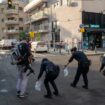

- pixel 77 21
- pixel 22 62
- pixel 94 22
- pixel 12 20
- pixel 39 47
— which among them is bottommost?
pixel 39 47

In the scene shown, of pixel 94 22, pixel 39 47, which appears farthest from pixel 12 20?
pixel 39 47

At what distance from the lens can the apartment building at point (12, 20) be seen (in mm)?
91419

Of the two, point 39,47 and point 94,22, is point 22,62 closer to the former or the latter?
point 39,47

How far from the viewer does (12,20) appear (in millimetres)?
91562

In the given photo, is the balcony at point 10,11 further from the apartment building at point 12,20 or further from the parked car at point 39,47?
the parked car at point 39,47

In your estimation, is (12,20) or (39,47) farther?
(12,20)

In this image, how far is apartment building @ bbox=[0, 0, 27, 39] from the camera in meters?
91.4

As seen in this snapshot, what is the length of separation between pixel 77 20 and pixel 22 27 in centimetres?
4697

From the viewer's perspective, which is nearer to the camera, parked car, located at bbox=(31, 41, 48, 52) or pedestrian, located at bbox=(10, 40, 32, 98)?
pedestrian, located at bbox=(10, 40, 32, 98)

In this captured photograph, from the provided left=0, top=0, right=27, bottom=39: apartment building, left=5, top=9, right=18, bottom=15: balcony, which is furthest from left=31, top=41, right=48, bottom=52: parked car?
left=5, top=9, right=18, bottom=15: balcony

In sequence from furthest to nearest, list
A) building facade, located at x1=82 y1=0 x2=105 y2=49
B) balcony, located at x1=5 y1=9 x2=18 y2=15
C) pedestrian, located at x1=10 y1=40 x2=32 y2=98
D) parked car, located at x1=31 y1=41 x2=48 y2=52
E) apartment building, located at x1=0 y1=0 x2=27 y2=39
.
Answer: balcony, located at x1=5 y1=9 x2=18 y2=15
apartment building, located at x1=0 y1=0 x2=27 y2=39
building facade, located at x1=82 y1=0 x2=105 y2=49
parked car, located at x1=31 y1=41 x2=48 y2=52
pedestrian, located at x1=10 y1=40 x2=32 y2=98

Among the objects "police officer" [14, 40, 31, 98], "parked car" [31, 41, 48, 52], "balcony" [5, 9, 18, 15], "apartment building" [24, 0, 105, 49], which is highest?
"balcony" [5, 9, 18, 15]

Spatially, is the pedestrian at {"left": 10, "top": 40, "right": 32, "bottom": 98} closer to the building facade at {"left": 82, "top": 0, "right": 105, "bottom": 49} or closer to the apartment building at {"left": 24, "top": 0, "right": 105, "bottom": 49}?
the apartment building at {"left": 24, "top": 0, "right": 105, "bottom": 49}

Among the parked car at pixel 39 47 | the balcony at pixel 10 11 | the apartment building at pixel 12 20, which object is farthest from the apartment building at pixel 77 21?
the balcony at pixel 10 11
